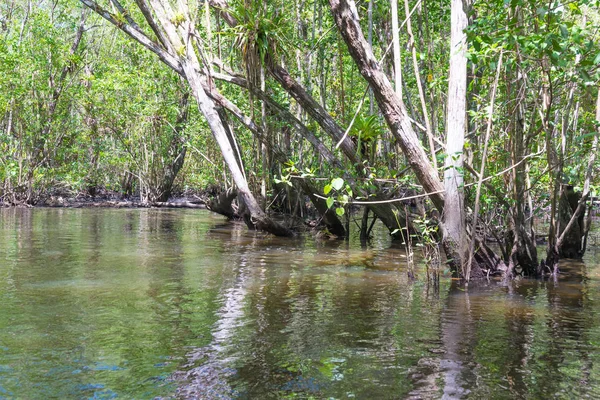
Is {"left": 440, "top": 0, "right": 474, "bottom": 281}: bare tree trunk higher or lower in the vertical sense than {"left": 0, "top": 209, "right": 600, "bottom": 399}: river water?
higher

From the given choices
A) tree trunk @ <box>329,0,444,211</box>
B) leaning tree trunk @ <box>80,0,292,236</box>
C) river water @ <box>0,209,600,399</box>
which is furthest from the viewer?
leaning tree trunk @ <box>80,0,292,236</box>

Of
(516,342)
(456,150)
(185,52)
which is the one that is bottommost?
(516,342)

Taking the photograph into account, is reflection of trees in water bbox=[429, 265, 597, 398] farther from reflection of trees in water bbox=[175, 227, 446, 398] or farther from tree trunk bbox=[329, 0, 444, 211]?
tree trunk bbox=[329, 0, 444, 211]

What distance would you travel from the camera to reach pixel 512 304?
259 inches

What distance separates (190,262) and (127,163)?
1711 centimetres

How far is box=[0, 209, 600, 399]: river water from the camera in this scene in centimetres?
389

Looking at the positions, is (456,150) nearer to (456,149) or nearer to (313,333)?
(456,149)

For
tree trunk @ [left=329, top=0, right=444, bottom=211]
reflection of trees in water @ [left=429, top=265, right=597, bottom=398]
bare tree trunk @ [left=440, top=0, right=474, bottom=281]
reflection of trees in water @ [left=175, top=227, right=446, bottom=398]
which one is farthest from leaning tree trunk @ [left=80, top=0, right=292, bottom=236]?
reflection of trees in water @ [left=429, top=265, right=597, bottom=398]

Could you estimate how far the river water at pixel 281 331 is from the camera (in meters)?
3.89

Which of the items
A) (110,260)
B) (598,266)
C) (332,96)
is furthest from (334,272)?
(332,96)

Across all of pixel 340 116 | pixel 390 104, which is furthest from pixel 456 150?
pixel 340 116

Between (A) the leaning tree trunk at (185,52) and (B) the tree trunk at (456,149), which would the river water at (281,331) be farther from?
(A) the leaning tree trunk at (185,52)

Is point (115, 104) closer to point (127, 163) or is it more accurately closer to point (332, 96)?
point (127, 163)

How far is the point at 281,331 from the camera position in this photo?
17.1 ft
